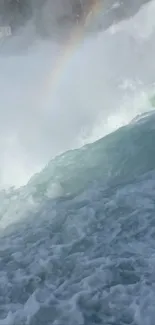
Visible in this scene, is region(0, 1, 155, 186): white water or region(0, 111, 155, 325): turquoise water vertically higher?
region(0, 1, 155, 186): white water

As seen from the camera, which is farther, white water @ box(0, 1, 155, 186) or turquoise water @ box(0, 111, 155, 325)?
white water @ box(0, 1, 155, 186)

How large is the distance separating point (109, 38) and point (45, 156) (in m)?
5.87

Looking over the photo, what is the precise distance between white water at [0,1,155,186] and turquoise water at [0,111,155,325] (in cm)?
92

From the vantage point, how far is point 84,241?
6125mm

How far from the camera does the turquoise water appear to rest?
16.0ft

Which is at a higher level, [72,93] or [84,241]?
[72,93]

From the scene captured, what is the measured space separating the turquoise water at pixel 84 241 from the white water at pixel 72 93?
0.92 m

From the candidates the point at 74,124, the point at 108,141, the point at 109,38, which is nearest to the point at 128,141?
the point at 108,141

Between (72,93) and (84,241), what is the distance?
6260 millimetres

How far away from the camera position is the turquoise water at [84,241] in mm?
4887

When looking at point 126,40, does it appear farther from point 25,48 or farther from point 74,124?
point 74,124

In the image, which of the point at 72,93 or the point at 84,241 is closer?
the point at 84,241

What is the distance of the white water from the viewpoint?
9933mm

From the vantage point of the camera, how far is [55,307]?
16.2 ft
